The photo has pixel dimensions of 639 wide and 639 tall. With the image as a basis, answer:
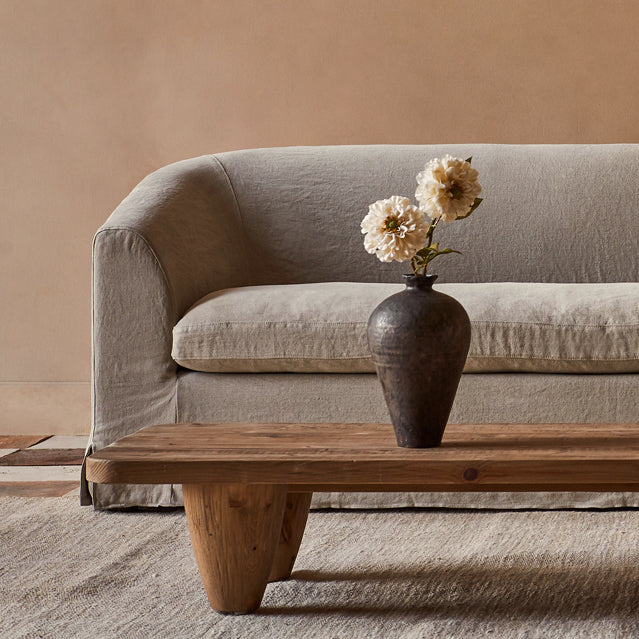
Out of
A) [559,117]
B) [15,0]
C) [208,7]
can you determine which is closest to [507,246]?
[559,117]

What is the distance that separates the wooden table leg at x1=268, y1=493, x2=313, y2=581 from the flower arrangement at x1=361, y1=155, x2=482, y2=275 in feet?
1.67

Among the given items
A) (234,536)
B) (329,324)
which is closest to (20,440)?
(329,324)

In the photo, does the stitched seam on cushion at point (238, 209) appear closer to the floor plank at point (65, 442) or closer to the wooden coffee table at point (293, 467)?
the floor plank at point (65, 442)

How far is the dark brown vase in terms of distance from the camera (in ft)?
3.74

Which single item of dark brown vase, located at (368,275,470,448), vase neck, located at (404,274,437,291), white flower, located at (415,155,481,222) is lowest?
dark brown vase, located at (368,275,470,448)

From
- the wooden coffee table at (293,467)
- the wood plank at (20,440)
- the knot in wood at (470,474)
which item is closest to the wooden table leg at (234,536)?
the wooden coffee table at (293,467)

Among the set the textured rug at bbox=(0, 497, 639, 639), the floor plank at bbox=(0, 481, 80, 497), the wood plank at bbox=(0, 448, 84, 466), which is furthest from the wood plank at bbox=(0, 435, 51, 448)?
the textured rug at bbox=(0, 497, 639, 639)

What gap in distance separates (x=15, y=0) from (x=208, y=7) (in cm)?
70

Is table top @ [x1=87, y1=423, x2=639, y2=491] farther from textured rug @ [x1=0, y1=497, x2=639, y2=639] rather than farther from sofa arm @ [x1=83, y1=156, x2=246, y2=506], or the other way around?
sofa arm @ [x1=83, y1=156, x2=246, y2=506]

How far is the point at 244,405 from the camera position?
185 centimetres

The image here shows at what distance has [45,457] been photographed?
2.54 m

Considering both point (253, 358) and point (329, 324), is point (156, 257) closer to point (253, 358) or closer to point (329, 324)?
point (253, 358)

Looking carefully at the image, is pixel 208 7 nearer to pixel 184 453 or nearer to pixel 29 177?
pixel 29 177

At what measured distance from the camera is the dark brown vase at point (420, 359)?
1.14 m
